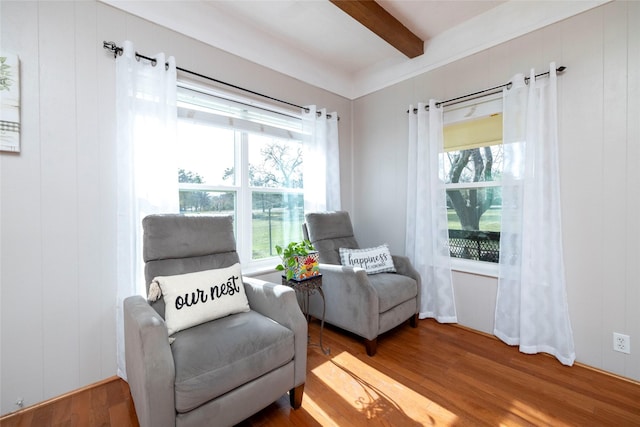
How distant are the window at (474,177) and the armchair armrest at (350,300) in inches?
44.1

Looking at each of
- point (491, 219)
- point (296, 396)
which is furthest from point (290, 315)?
point (491, 219)

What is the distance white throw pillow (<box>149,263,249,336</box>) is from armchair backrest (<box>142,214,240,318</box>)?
0.15 metres

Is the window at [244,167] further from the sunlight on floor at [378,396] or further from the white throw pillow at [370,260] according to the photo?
the sunlight on floor at [378,396]

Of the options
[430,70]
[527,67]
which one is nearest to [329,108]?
[430,70]

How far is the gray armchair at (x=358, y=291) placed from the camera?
2.11 metres

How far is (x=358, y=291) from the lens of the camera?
84.0 inches

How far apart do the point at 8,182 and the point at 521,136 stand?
10.8ft

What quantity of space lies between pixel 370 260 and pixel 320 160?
1.14 m

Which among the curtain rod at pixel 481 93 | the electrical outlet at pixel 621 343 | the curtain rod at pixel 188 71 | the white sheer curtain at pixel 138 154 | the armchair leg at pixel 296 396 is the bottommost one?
the armchair leg at pixel 296 396

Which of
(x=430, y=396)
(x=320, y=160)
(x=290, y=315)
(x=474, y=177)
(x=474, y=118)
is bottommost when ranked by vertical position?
(x=430, y=396)

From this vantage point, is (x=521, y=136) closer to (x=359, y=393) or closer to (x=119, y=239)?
(x=359, y=393)

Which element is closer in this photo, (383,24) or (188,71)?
(188,71)

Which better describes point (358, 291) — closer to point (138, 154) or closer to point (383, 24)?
point (138, 154)

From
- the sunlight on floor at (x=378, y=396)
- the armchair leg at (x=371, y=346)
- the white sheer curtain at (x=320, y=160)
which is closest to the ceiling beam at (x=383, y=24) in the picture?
the white sheer curtain at (x=320, y=160)
